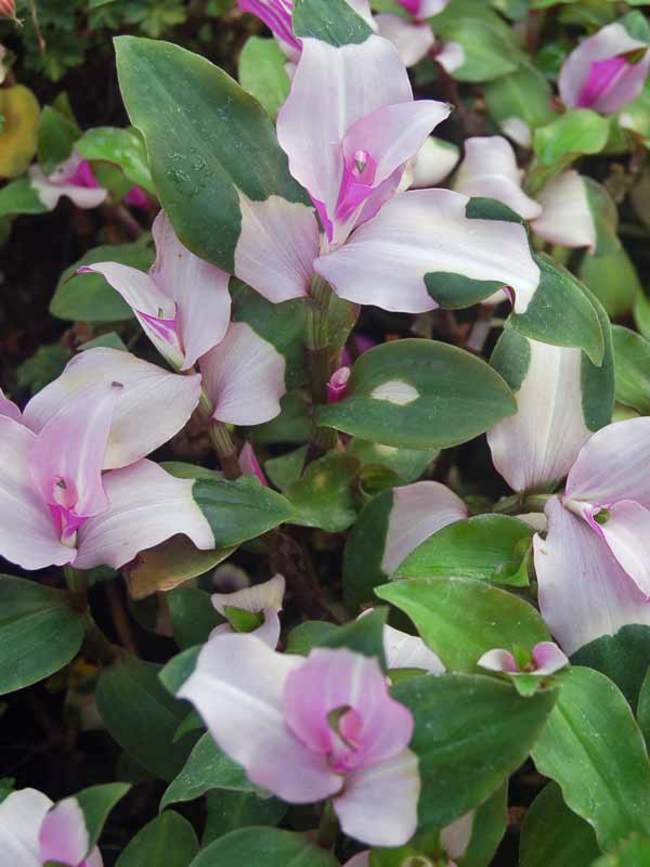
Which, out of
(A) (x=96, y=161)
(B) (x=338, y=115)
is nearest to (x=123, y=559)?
(B) (x=338, y=115)

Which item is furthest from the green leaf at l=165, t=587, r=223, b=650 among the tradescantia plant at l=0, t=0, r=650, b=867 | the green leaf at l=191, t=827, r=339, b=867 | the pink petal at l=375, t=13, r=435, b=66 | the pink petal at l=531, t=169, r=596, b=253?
the pink petal at l=375, t=13, r=435, b=66

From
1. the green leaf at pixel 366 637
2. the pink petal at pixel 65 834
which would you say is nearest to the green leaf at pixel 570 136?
the green leaf at pixel 366 637

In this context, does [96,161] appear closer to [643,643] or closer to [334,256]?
[334,256]

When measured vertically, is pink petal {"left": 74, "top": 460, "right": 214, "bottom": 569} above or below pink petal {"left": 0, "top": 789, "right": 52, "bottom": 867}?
above

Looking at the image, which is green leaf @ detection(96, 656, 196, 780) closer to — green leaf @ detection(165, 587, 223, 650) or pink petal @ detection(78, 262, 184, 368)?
green leaf @ detection(165, 587, 223, 650)

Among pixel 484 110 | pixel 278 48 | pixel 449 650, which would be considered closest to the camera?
pixel 449 650

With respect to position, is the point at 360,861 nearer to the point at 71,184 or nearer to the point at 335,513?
the point at 335,513
